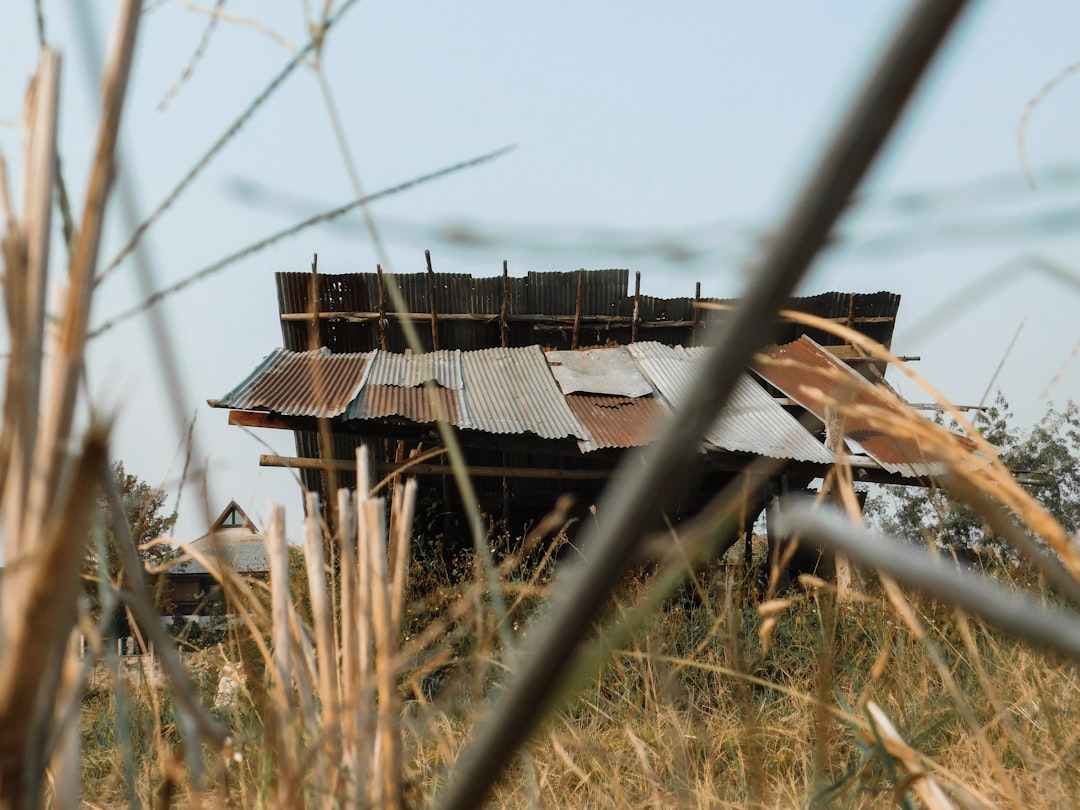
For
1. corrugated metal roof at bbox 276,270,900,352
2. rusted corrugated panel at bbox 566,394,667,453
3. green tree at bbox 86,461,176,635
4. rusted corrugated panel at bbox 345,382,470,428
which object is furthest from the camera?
corrugated metal roof at bbox 276,270,900,352

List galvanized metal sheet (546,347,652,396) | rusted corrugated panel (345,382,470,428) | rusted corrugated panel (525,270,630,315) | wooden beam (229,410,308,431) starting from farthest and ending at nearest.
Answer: rusted corrugated panel (525,270,630,315) → galvanized metal sheet (546,347,652,396) → wooden beam (229,410,308,431) → rusted corrugated panel (345,382,470,428)

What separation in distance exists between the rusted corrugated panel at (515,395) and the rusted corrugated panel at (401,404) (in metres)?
0.17

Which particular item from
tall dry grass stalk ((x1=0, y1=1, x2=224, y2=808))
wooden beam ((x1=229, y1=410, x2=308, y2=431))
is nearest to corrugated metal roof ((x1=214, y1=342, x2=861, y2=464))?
wooden beam ((x1=229, y1=410, x2=308, y2=431))

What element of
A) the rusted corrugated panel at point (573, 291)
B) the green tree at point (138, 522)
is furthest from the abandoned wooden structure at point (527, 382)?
the green tree at point (138, 522)

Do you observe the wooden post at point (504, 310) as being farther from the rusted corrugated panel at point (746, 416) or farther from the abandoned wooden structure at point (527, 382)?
the rusted corrugated panel at point (746, 416)

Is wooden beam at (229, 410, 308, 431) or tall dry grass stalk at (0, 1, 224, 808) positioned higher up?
tall dry grass stalk at (0, 1, 224, 808)

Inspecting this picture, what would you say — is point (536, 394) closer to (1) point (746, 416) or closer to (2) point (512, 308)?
(2) point (512, 308)

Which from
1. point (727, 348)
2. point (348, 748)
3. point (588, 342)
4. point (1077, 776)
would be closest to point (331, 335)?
point (588, 342)

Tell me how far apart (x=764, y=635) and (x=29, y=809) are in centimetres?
61

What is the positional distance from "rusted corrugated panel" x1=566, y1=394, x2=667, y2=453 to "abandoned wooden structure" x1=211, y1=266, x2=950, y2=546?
2 cm

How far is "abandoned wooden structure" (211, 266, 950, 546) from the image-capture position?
339 inches

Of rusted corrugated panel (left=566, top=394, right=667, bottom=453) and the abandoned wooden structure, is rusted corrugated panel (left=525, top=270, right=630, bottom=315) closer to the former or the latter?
the abandoned wooden structure

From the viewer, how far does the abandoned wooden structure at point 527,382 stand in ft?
28.2

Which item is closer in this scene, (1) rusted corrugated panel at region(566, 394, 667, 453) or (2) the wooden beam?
(2) the wooden beam
